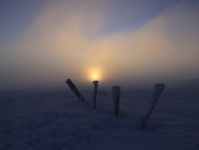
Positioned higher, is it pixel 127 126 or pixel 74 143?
pixel 127 126

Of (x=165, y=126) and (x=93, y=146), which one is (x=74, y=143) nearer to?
(x=93, y=146)

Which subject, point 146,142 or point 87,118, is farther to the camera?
point 87,118

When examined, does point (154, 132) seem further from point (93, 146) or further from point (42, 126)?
point (42, 126)

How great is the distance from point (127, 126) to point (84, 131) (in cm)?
149

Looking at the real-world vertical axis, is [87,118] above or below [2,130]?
above

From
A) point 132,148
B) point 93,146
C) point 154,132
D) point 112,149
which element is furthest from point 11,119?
point 154,132

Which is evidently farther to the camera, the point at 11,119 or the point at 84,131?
the point at 11,119

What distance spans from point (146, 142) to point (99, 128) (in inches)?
63.3

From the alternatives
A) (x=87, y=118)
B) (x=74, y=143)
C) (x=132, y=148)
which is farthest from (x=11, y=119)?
(x=132, y=148)

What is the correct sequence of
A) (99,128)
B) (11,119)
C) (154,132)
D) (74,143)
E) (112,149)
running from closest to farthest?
(112,149) < (74,143) < (154,132) < (99,128) < (11,119)

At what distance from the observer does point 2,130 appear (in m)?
5.14

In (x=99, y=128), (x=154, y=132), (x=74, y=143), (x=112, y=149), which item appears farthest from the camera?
(x=99, y=128)

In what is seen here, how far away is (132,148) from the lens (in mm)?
3975

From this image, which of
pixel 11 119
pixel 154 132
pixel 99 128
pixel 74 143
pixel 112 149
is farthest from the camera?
pixel 11 119
